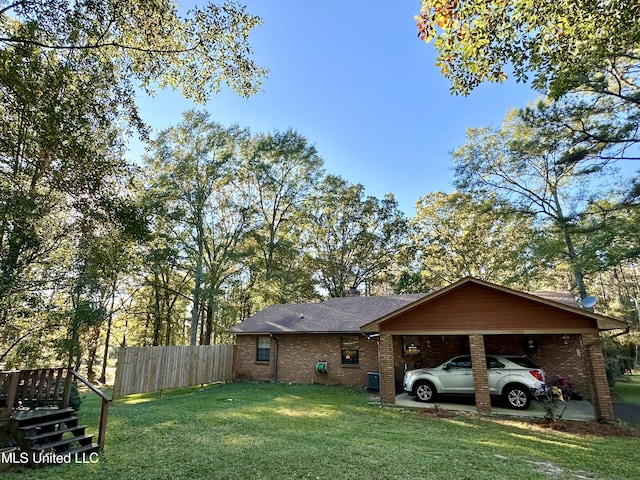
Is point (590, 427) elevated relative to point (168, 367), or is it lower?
lower

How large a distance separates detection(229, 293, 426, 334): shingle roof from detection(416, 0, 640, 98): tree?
10645mm

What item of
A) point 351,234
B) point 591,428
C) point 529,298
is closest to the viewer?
point 591,428

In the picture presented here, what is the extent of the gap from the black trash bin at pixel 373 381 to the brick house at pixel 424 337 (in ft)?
0.41

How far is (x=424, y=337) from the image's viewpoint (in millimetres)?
14320

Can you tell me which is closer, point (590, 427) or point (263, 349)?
point (590, 427)

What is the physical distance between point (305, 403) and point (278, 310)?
25.7 ft

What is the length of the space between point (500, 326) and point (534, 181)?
14.2m

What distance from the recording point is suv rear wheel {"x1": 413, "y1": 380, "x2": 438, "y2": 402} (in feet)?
35.7

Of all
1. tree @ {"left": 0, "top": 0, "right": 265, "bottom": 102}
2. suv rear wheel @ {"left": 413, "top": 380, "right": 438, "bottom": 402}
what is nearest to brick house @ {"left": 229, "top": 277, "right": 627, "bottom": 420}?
suv rear wheel @ {"left": 413, "top": 380, "right": 438, "bottom": 402}

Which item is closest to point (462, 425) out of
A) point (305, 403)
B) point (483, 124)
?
point (305, 403)

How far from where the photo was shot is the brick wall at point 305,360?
14.2 metres

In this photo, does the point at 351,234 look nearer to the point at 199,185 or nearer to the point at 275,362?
the point at 199,185

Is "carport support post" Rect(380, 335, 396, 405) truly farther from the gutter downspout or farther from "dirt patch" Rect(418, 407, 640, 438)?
the gutter downspout

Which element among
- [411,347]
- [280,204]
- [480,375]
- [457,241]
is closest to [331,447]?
[480,375]
